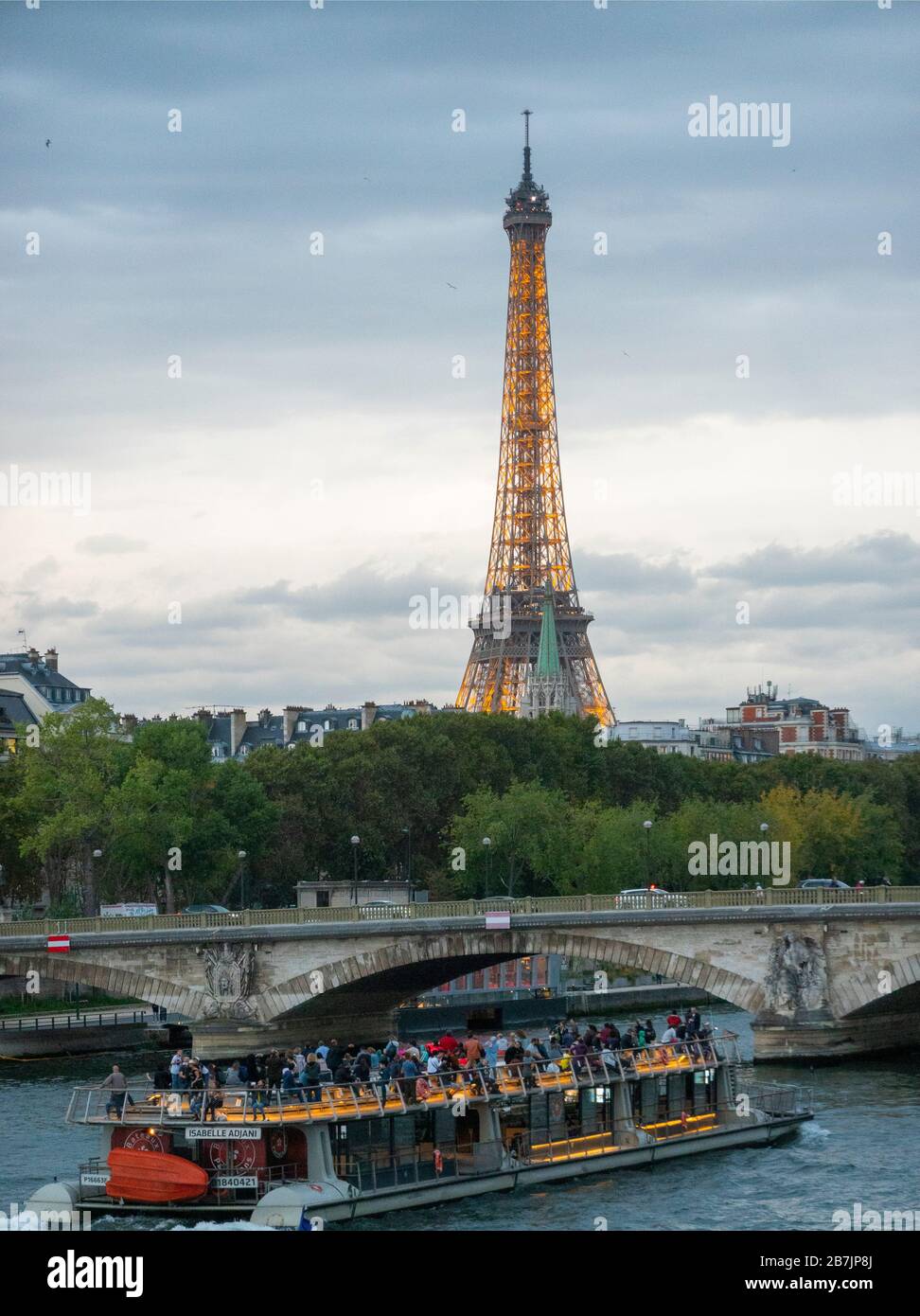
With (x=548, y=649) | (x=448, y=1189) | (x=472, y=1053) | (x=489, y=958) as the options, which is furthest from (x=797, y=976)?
(x=548, y=649)

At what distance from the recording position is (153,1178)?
133 feet

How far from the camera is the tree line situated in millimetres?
85375

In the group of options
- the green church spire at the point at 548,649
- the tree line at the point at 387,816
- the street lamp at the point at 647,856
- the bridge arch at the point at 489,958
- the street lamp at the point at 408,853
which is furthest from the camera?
the green church spire at the point at 548,649

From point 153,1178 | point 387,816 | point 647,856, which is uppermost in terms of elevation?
point 387,816

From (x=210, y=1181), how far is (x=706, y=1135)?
40.7ft

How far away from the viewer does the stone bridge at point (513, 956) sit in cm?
6206

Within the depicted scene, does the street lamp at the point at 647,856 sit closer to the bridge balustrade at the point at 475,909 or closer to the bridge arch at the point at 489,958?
the bridge balustrade at the point at 475,909

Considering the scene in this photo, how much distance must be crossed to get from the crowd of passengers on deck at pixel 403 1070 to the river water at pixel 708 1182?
2244mm

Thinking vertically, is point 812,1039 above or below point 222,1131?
above

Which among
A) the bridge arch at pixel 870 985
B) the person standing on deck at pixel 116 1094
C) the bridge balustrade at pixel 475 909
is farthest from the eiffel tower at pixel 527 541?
the person standing on deck at pixel 116 1094

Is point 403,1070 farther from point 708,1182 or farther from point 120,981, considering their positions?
point 120,981

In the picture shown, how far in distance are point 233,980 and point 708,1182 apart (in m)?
25.2

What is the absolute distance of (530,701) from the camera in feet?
492
